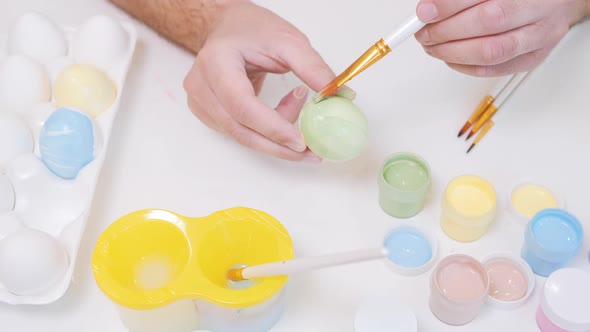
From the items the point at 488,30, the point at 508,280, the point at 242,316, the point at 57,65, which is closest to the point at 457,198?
the point at 508,280

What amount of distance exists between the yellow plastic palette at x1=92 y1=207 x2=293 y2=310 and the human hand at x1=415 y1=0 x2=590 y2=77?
314 millimetres

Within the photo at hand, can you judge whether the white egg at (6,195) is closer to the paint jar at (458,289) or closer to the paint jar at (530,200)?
the paint jar at (458,289)

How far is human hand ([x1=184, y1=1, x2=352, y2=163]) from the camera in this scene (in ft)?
3.09

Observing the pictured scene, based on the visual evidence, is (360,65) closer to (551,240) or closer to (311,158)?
(311,158)

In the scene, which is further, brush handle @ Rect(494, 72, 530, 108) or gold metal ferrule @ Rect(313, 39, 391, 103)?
brush handle @ Rect(494, 72, 530, 108)

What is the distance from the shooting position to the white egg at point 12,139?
996 millimetres

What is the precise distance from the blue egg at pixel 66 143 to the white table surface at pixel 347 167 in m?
0.05

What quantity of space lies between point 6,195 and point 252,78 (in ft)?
1.29

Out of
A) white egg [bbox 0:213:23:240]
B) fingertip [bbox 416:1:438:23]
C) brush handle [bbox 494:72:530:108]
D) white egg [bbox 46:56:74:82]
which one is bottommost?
white egg [bbox 0:213:23:240]

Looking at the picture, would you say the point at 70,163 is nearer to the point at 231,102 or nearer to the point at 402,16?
the point at 231,102

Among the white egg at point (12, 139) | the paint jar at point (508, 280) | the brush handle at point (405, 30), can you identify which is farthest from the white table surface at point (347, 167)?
the brush handle at point (405, 30)

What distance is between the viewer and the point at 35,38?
1106 millimetres

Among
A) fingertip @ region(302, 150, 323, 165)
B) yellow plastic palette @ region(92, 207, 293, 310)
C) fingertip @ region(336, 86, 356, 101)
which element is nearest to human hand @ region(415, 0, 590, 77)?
fingertip @ region(336, 86, 356, 101)

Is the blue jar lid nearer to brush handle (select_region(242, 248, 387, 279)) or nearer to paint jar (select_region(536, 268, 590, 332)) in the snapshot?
paint jar (select_region(536, 268, 590, 332))
